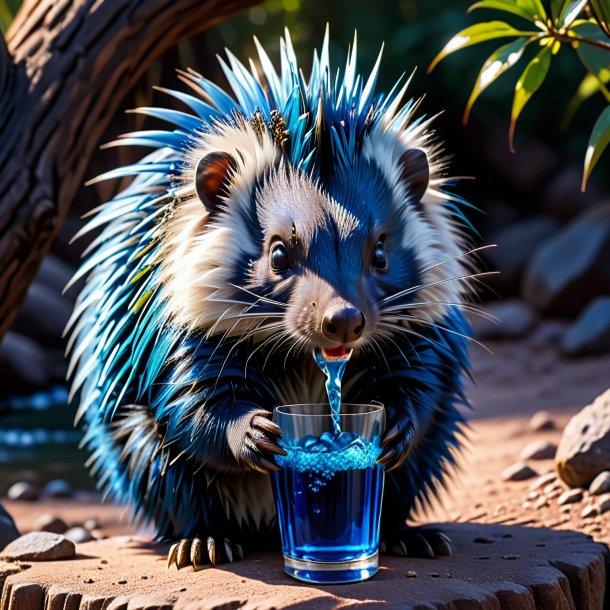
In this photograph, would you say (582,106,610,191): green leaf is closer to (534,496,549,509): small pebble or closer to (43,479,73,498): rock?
(534,496,549,509): small pebble

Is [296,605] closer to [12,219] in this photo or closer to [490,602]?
[490,602]

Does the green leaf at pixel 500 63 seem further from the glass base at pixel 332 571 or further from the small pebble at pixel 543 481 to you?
the small pebble at pixel 543 481

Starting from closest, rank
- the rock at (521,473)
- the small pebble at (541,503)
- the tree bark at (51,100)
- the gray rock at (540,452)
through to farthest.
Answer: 1. the tree bark at (51,100)
2. the small pebble at (541,503)
3. the rock at (521,473)
4. the gray rock at (540,452)

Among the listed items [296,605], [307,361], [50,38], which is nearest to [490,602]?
[296,605]

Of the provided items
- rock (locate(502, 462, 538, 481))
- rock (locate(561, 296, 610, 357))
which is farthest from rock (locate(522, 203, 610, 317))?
rock (locate(502, 462, 538, 481))

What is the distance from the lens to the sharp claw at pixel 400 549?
2766 millimetres

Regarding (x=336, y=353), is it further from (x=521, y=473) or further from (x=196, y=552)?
(x=521, y=473)

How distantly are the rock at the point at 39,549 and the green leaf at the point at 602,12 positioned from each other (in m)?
2.02

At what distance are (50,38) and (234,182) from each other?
1.17 meters

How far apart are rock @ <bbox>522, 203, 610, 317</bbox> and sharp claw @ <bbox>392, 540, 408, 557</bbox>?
6.47 meters

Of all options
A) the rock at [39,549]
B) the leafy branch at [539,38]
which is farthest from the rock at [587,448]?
the rock at [39,549]

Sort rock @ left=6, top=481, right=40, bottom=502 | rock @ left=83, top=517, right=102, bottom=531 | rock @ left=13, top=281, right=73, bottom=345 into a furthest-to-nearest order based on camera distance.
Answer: rock @ left=13, top=281, right=73, bottom=345 → rock @ left=6, top=481, right=40, bottom=502 → rock @ left=83, top=517, right=102, bottom=531

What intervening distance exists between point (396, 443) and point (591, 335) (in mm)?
5207

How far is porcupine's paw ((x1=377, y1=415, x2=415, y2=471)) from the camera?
2434mm
